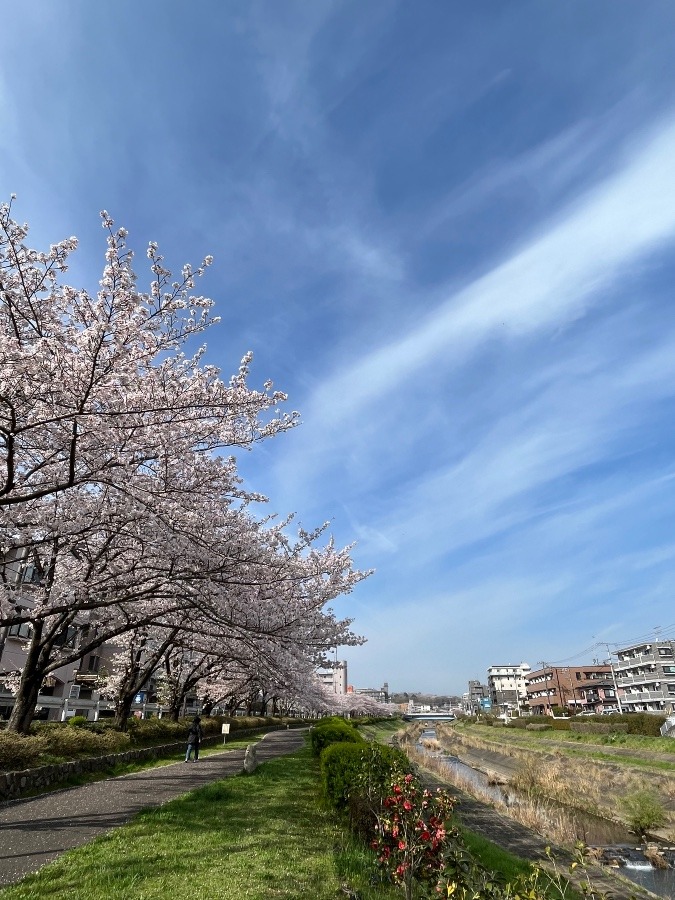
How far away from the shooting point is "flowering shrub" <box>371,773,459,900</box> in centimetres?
526

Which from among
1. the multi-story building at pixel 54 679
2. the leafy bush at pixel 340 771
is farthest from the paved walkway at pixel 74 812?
the multi-story building at pixel 54 679

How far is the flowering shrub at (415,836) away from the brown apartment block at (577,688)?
3815 inches

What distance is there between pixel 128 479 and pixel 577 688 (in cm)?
10666

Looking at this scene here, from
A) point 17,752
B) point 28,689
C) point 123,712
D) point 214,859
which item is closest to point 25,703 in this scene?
point 28,689

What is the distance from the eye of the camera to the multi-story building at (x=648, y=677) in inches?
2532

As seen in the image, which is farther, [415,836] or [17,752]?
[17,752]

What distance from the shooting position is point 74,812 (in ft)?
29.7

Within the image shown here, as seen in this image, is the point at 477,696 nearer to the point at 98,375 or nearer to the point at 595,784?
the point at 595,784

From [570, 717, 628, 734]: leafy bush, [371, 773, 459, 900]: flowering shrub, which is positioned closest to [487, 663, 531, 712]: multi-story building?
[570, 717, 628, 734]: leafy bush

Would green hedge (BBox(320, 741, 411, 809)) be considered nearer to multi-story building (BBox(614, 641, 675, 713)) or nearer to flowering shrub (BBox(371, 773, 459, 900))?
flowering shrub (BBox(371, 773, 459, 900))

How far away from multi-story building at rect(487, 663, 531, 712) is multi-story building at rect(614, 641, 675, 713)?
1742 inches

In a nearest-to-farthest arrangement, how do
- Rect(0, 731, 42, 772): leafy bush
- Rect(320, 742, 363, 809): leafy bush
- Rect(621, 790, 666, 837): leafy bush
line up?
Rect(320, 742, 363, 809): leafy bush
Rect(0, 731, 42, 772): leafy bush
Rect(621, 790, 666, 837): leafy bush

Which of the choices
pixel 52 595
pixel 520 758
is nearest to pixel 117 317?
pixel 52 595

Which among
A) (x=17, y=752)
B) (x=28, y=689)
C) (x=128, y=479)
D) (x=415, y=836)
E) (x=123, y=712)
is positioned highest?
(x=128, y=479)
